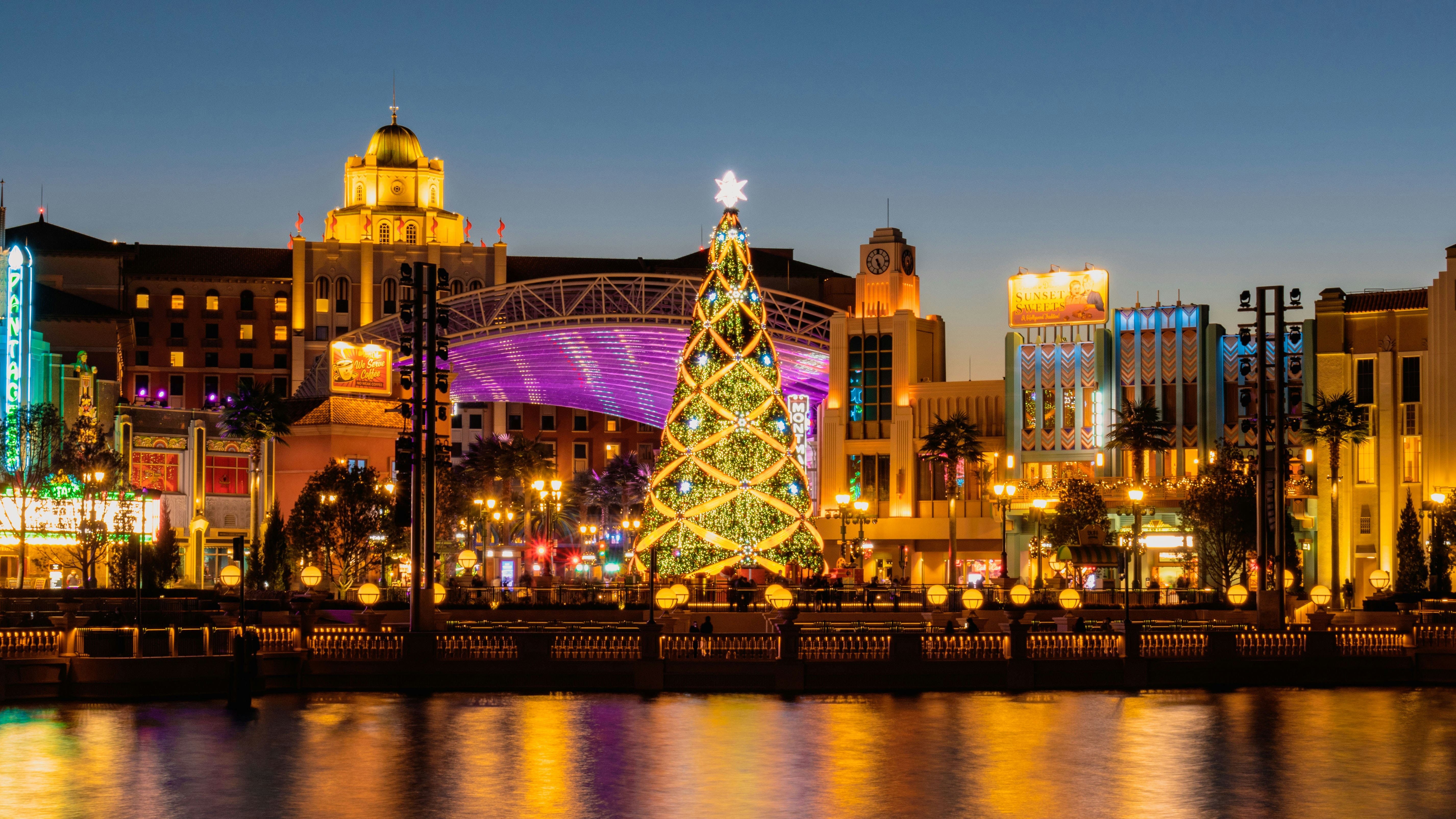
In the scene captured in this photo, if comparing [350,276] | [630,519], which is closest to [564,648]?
[630,519]

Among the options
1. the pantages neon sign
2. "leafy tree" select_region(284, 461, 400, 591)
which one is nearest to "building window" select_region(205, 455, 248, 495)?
"leafy tree" select_region(284, 461, 400, 591)

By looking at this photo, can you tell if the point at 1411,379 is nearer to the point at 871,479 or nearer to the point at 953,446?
the point at 953,446

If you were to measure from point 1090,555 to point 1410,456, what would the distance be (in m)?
27.7

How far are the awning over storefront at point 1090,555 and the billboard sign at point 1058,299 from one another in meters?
30.5

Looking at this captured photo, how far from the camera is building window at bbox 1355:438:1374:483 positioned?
82938 mm

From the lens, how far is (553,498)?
9075cm

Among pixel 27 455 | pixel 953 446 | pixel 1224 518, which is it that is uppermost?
pixel 953 446

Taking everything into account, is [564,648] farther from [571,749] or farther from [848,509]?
[848,509]

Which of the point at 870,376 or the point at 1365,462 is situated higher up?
the point at 870,376

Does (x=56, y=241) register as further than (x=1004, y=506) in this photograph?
Yes

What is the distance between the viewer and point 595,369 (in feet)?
368

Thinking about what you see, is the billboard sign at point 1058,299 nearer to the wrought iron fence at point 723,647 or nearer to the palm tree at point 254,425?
the palm tree at point 254,425

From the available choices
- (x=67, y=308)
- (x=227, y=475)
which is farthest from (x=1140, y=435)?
(x=67, y=308)

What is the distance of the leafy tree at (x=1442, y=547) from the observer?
223 feet
